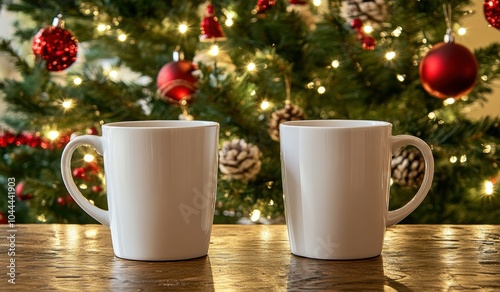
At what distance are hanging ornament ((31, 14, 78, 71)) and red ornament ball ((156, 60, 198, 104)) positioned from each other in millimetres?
177

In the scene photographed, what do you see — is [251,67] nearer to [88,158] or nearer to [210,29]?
[210,29]

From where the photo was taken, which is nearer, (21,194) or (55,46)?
(55,46)

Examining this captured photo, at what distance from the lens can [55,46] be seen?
149 cm

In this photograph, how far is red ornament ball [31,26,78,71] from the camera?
149 centimetres

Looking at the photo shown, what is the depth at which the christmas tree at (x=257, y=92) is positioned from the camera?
151cm

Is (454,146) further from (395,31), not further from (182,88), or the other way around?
(182,88)

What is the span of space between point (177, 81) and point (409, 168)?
18.1 inches

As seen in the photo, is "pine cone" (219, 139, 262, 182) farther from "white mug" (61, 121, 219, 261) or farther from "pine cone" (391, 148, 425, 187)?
"white mug" (61, 121, 219, 261)

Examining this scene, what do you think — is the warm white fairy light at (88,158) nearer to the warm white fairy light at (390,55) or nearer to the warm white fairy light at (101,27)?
the warm white fairy light at (101,27)

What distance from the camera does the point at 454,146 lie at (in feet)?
4.92

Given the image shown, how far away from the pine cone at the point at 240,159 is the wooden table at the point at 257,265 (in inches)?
26.2

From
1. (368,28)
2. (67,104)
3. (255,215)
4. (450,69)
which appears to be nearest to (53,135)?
(67,104)

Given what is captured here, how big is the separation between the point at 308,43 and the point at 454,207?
46cm

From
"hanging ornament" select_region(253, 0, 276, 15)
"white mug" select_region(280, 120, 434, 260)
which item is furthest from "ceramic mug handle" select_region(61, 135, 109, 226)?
"hanging ornament" select_region(253, 0, 276, 15)
